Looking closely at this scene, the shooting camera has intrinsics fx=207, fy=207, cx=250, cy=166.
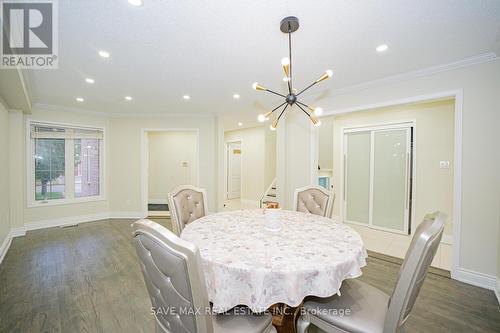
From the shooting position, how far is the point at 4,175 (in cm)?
341

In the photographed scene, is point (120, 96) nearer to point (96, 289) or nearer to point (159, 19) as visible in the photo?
point (159, 19)

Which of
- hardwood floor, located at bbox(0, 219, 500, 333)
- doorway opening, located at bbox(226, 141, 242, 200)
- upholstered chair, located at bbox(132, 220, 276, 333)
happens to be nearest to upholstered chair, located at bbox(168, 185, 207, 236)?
hardwood floor, located at bbox(0, 219, 500, 333)

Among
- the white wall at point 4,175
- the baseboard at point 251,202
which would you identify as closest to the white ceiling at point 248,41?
the white wall at point 4,175

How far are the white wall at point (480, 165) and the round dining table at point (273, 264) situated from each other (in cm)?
189

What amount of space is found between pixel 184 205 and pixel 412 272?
2.05 metres

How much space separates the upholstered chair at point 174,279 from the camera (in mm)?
841

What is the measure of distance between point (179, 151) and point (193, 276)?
6865 mm

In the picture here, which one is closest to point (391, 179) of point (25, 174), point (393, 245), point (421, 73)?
point (393, 245)

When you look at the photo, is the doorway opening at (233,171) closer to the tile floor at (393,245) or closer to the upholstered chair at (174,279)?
the tile floor at (393,245)

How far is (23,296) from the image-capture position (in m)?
2.08

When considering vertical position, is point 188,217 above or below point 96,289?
above

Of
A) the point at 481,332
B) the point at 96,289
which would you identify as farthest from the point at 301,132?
the point at 96,289

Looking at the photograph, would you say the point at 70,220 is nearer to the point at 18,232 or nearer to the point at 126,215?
the point at 18,232

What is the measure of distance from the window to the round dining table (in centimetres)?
462
